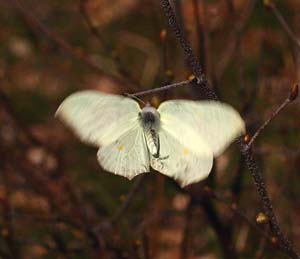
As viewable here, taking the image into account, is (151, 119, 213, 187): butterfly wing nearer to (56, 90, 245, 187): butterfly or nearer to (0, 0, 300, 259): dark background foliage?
(56, 90, 245, 187): butterfly

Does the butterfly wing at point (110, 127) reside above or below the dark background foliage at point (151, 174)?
above

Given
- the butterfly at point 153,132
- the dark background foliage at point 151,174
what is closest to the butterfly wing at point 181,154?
the butterfly at point 153,132

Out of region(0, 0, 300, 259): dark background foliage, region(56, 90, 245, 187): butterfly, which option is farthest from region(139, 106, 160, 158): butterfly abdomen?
region(0, 0, 300, 259): dark background foliage

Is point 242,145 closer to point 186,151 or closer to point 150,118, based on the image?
point 186,151

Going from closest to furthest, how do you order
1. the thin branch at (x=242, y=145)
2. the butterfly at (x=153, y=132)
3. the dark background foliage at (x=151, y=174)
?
the thin branch at (x=242, y=145)
the butterfly at (x=153, y=132)
the dark background foliage at (x=151, y=174)

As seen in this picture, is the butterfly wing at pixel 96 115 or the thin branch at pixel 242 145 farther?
the butterfly wing at pixel 96 115

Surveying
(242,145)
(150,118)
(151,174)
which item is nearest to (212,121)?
(242,145)

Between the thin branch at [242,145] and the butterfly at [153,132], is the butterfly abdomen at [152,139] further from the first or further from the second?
the thin branch at [242,145]

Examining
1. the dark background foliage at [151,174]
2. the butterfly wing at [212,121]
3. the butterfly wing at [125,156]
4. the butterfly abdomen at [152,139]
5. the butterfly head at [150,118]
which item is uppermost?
the butterfly wing at [212,121]
